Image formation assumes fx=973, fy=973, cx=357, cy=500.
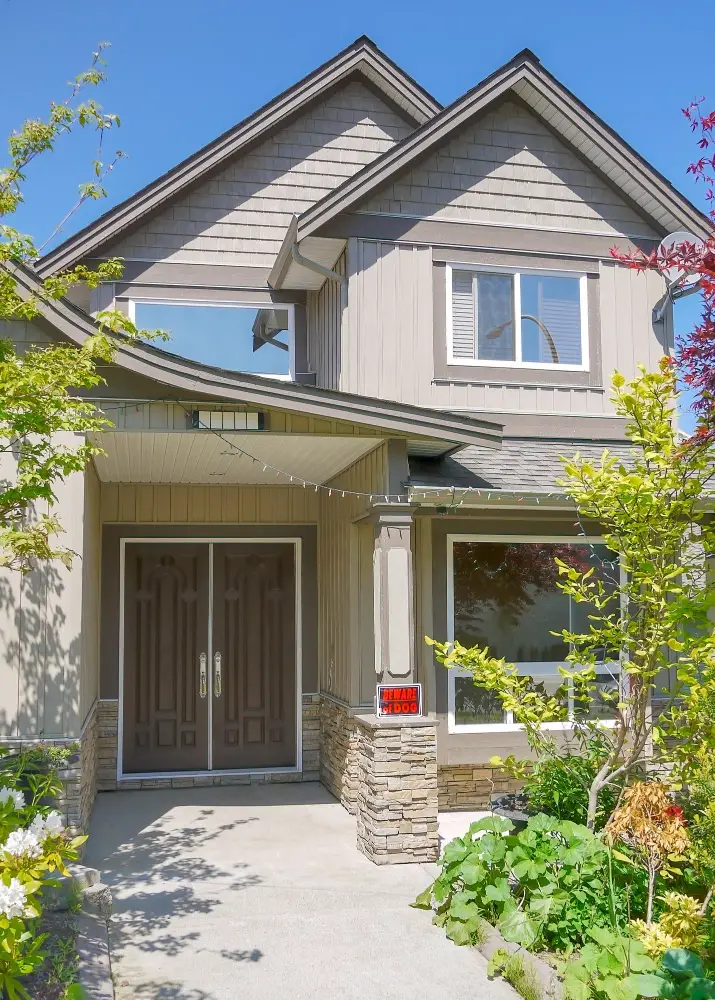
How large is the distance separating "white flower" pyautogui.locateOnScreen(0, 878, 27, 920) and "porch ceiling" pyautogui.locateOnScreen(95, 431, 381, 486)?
3.67 m

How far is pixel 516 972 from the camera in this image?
16.2ft

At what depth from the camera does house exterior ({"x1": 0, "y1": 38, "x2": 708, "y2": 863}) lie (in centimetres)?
743

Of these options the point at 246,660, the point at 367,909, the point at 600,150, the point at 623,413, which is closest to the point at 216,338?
the point at 246,660

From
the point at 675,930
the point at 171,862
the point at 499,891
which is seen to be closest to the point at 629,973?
the point at 675,930

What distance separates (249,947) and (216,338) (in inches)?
264

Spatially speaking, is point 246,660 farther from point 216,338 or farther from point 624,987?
point 624,987

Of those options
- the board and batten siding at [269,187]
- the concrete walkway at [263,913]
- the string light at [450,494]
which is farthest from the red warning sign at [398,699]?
the board and batten siding at [269,187]

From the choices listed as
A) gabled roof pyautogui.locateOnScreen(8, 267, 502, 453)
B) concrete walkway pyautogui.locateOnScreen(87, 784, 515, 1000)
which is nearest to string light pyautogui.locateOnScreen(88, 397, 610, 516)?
gabled roof pyautogui.locateOnScreen(8, 267, 502, 453)

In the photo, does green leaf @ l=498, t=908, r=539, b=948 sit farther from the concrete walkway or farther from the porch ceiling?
the porch ceiling

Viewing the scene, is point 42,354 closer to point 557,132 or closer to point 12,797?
point 12,797

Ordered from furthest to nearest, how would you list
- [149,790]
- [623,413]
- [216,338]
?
[216,338] → [149,790] → [623,413]

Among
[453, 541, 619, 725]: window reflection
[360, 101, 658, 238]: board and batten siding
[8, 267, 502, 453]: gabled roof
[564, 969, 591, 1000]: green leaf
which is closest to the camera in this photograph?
[564, 969, 591, 1000]: green leaf

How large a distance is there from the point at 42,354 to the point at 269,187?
5912 mm

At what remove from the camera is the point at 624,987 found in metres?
4.33
